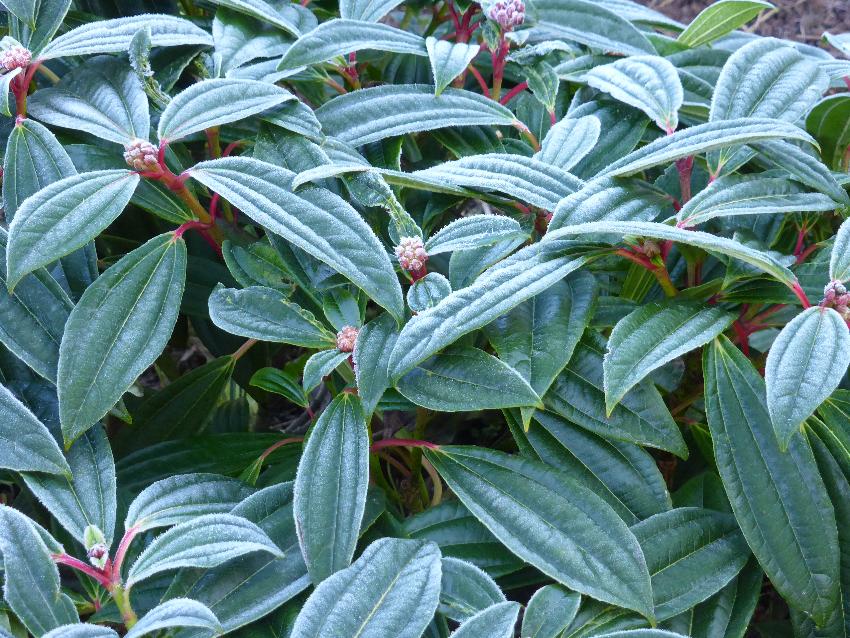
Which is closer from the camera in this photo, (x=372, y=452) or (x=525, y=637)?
(x=525, y=637)

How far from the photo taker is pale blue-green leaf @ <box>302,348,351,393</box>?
0.80 meters

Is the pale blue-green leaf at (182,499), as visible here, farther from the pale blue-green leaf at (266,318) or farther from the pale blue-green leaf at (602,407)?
the pale blue-green leaf at (602,407)

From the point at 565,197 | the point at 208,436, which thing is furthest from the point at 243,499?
the point at 565,197

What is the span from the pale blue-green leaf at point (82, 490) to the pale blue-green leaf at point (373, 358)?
11.0 inches

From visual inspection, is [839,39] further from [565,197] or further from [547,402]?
[547,402]

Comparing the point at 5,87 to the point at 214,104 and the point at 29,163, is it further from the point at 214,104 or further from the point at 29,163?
the point at 214,104

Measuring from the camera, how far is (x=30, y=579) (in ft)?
2.33

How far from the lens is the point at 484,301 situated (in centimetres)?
76

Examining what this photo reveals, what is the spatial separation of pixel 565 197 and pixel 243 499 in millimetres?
463

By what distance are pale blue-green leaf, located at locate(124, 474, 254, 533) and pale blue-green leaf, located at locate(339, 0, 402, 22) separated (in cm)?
63

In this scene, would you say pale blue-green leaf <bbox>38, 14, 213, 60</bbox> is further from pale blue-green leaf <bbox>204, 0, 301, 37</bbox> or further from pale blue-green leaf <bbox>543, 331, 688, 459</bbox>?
pale blue-green leaf <bbox>543, 331, 688, 459</bbox>

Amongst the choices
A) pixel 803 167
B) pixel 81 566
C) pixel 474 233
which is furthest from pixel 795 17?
pixel 81 566

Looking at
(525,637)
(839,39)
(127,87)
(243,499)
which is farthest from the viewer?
(839,39)

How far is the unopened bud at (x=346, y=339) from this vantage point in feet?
2.73
